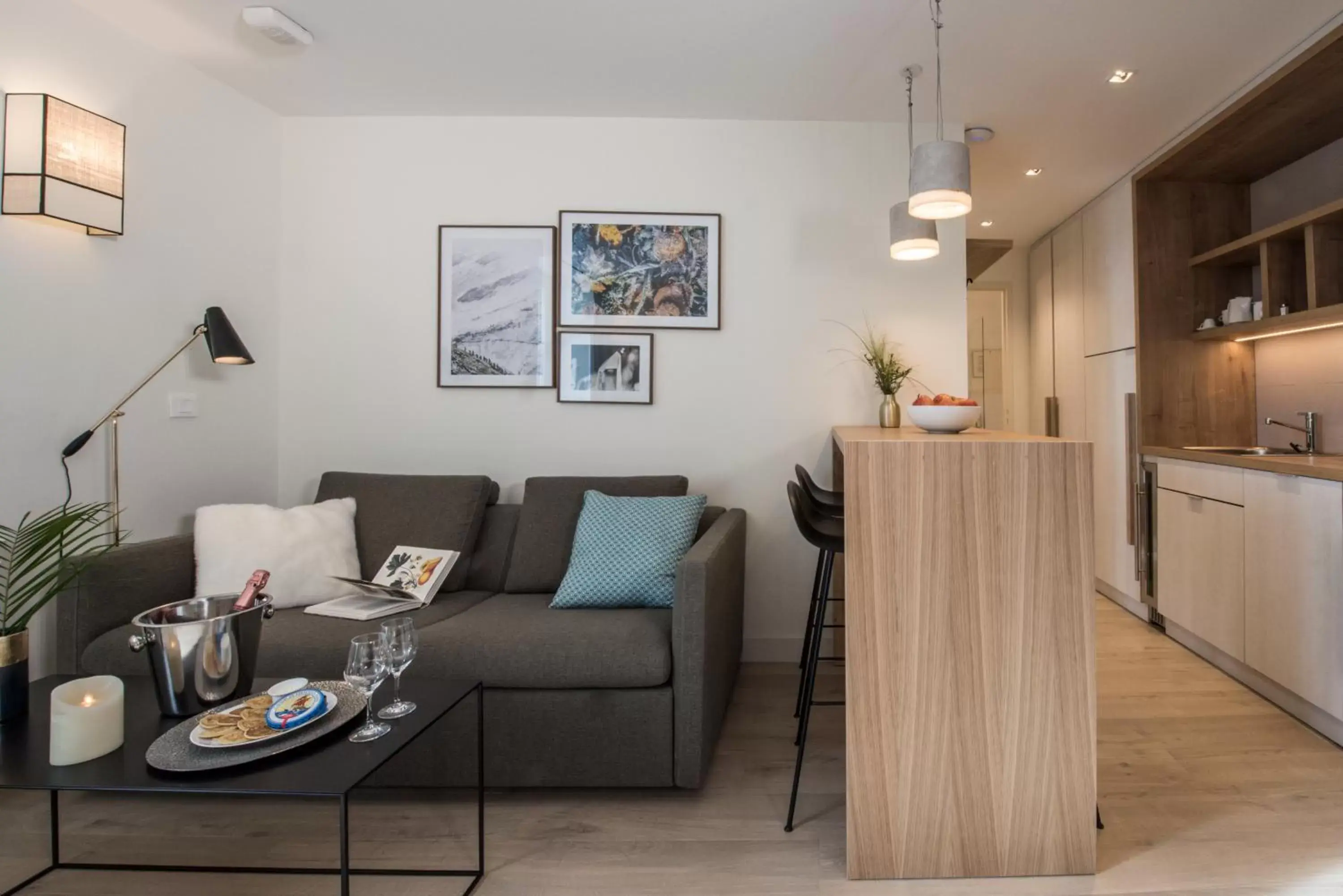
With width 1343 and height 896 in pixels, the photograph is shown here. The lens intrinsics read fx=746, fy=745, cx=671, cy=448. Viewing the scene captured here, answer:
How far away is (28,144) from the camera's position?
226 cm

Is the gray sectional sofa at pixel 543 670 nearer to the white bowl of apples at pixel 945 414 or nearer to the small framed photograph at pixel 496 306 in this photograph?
the white bowl of apples at pixel 945 414

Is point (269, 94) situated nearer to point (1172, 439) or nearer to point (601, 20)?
point (601, 20)

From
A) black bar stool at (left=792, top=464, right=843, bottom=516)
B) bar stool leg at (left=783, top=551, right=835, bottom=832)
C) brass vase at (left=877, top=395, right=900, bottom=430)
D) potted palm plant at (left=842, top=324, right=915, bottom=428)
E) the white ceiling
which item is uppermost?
the white ceiling

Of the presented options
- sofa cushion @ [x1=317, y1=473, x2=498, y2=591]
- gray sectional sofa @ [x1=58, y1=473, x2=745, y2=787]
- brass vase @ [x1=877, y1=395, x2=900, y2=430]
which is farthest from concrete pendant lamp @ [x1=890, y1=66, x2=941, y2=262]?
sofa cushion @ [x1=317, y1=473, x2=498, y2=591]

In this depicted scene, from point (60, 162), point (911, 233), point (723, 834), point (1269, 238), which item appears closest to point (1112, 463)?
point (1269, 238)

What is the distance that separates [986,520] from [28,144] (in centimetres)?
295

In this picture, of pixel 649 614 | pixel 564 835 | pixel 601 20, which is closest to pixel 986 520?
pixel 649 614

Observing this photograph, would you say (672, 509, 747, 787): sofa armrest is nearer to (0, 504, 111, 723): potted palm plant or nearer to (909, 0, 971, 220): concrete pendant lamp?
(909, 0, 971, 220): concrete pendant lamp

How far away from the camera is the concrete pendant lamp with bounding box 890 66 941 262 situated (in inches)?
116

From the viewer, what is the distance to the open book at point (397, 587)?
8.20 feet

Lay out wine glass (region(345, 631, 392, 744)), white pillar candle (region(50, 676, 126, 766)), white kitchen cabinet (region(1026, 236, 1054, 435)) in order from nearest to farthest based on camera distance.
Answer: white pillar candle (region(50, 676, 126, 766)) → wine glass (region(345, 631, 392, 744)) → white kitchen cabinet (region(1026, 236, 1054, 435))

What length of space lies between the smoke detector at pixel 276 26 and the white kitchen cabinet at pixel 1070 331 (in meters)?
4.50

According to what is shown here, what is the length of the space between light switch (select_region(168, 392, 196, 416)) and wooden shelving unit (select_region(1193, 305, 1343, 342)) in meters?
4.42

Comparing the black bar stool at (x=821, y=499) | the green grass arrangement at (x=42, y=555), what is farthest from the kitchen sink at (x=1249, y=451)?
the green grass arrangement at (x=42, y=555)
